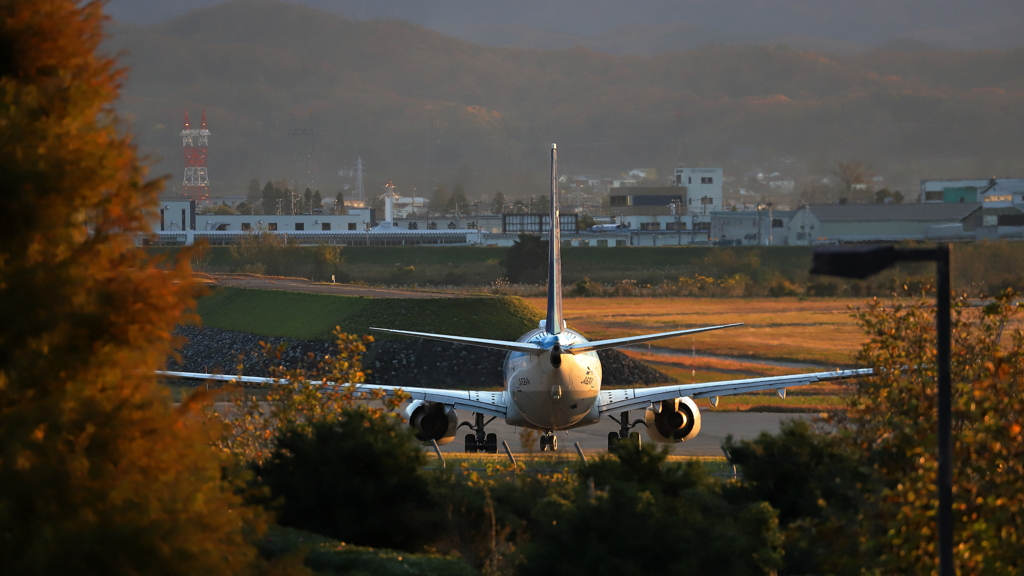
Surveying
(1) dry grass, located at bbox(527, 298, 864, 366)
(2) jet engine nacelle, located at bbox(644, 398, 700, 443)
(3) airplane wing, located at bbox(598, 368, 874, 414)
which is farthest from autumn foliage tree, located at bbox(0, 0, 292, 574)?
(1) dry grass, located at bbox(527, 298, 864, 366)

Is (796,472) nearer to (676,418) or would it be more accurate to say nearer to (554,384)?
(554,384)

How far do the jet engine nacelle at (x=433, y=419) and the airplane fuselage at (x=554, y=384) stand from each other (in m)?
3.68

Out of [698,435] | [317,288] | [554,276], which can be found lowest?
[698,435]

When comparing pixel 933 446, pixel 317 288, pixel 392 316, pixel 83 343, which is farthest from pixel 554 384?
pixel 317 288

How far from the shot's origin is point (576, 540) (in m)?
16.8

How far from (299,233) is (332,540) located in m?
164

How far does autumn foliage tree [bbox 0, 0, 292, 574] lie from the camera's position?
33.5ft

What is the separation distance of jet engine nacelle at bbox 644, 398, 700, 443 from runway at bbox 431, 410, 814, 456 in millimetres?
1500

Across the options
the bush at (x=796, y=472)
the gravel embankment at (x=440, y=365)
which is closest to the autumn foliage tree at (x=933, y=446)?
the bush at (x=796, y=472)

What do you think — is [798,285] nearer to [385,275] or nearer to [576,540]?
[385,275]

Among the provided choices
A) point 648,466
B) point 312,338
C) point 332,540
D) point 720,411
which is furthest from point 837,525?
point 312,338

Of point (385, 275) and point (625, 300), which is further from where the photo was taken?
point (385, 275)

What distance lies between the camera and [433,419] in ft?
120

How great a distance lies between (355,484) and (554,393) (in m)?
12.1
